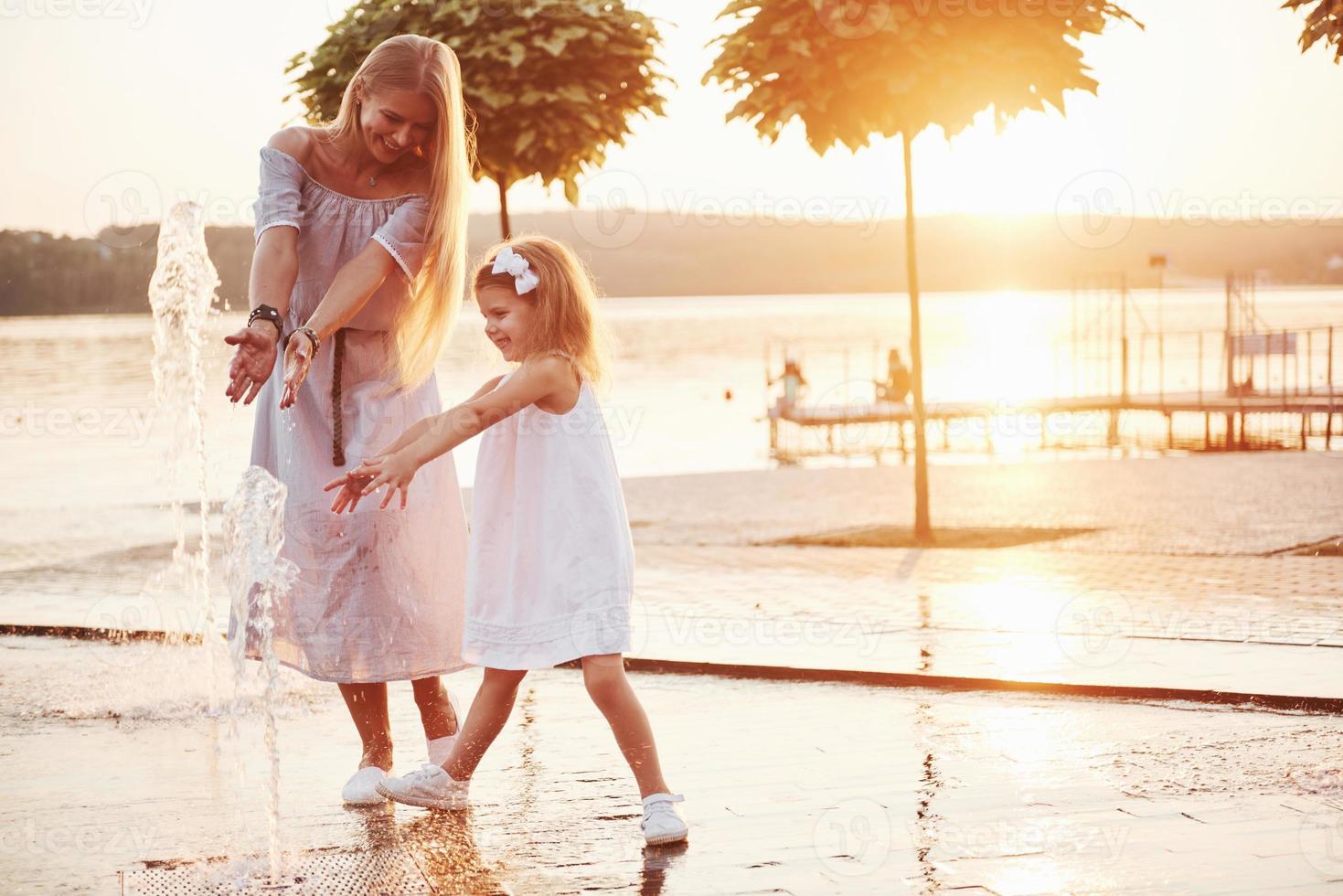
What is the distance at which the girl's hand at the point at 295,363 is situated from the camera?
450 cm

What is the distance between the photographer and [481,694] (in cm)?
484

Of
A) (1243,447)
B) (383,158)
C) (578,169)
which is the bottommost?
(1243,447)

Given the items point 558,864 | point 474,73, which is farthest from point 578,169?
point 558,864

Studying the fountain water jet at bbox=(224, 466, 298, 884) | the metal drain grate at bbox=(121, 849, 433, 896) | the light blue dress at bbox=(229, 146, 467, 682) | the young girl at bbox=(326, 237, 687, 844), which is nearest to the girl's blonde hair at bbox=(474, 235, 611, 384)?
the young girl at bbox=(326, 237, 687, 844)

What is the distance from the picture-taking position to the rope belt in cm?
499

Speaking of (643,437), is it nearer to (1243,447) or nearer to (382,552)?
(1243,447)

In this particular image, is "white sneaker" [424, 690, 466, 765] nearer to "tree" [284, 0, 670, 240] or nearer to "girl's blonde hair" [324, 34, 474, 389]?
"girl's blonde hair" [324, 34, 474, 389]

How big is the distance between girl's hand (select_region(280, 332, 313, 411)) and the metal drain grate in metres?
1.21

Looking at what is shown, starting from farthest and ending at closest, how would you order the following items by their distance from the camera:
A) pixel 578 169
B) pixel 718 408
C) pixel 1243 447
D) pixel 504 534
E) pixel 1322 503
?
pixel 718 408 < pixel 1243 447 < pixel 1322 503 < pixel 578 169 < pixel 504 534

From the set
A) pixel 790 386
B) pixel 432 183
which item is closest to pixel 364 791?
pixel 432 183

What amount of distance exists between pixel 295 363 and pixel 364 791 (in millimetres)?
1377

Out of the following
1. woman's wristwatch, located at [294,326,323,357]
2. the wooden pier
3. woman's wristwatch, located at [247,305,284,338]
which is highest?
woman's wristwatch, located at [247,305,284,338]

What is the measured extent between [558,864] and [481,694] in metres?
0.67

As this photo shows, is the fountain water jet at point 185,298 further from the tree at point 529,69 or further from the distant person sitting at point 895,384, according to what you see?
the distant person sitting at point 895,384
